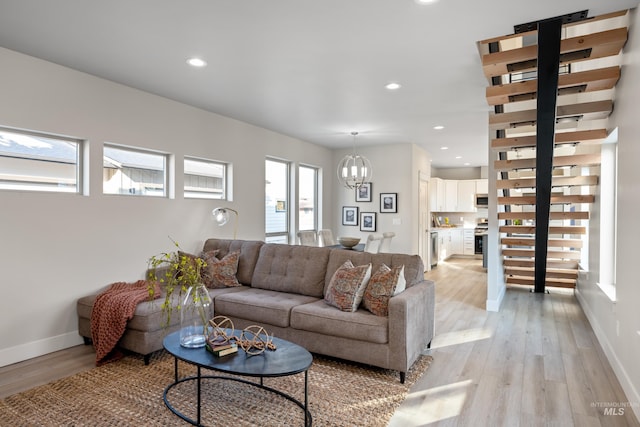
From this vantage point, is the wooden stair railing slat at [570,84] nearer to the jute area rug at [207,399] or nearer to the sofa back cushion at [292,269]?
the sofa back cushion at [292,269]

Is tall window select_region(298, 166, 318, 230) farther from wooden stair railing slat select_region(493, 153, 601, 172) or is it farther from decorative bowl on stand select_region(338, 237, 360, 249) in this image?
wooden stair railing slat select_region(493, 153, 601, 172)

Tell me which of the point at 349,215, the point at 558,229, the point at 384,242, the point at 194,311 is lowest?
the point at 194,311

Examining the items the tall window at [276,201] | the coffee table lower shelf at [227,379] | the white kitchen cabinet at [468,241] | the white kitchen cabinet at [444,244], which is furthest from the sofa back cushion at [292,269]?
the white kitchen cabinet at [468,241]

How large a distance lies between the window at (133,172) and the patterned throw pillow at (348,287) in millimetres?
2507

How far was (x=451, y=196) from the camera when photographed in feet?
35.1

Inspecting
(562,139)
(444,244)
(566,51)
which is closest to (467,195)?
(444,244)

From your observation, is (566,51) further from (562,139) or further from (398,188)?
(398,188)

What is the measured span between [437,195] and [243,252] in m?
7.16

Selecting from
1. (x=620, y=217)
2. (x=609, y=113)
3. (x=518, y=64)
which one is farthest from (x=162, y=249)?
(x=609, y=113)

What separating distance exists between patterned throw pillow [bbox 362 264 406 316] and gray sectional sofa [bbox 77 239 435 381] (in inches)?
2.5

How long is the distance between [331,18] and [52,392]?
3257 millimetres

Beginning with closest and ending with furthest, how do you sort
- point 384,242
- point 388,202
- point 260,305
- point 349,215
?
point 260,305
point 384,242
point 388,202
point 349,215

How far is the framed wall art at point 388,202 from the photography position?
7.43 m

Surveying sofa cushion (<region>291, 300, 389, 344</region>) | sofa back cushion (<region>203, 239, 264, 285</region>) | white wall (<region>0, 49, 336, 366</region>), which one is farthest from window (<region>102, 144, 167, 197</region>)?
sofa cushion (<region>291, 300, 389, 344</region>)
